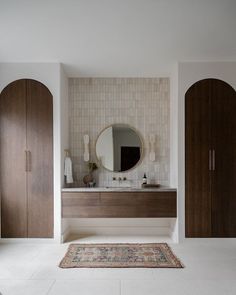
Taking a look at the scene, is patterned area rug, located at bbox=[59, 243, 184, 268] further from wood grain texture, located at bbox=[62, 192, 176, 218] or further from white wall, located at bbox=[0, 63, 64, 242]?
white wall, located at bbox=[0, 63, 64, 242]

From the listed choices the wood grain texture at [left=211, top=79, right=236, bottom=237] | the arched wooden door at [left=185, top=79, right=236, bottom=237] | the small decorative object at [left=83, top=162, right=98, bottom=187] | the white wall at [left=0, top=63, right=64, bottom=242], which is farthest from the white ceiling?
the small decorative object at [left=83, top=162, right=98, bottom=187]

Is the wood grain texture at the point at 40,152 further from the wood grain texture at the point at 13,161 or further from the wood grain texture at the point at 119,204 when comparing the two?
the wood grain texture at the point at 119,204

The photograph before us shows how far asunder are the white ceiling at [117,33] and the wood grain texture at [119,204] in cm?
192

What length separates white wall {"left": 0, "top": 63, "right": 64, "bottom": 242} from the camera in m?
4.62

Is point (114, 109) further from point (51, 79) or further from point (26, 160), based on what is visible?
point (26, 160)

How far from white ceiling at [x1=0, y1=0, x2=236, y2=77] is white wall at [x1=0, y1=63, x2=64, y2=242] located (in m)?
0.12

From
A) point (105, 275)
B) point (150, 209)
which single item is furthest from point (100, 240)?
point (105, 275)

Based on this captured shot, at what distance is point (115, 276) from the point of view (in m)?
3.35

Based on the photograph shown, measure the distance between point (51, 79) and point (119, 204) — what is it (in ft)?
6.79

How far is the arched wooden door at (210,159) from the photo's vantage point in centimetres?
455

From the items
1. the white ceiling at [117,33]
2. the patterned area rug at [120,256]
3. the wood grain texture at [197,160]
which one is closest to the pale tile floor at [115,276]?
the patterned area rug at [120,256]

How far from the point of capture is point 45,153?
4629 millimetres

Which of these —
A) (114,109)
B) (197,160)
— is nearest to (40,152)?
(114,109)

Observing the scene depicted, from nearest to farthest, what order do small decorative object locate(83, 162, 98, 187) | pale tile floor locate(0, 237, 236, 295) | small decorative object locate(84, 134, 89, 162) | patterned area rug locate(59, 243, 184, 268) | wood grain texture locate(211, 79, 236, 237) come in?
pale tile floor locate(0, 237, 236, 295)
patterned area rug locate(59, 243, 184, 268)
wood grain texture locate(211, 79, 236, 237)
small decorative object locate(83, 162, 98, 187)
small decorative object locate(84, 134, 89, 162)
